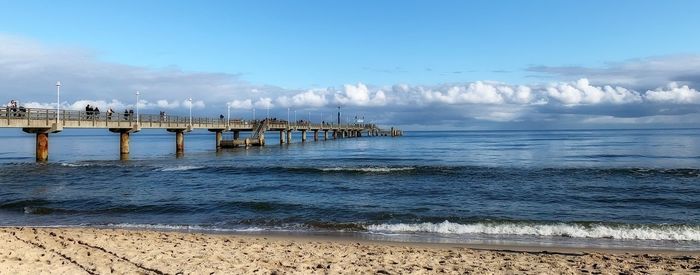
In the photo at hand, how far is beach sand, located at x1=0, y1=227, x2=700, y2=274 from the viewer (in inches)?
313

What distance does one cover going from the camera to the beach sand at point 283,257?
7957 mm

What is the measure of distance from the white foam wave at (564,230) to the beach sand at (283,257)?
1.92m

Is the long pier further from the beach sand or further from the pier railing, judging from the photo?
the beach sand

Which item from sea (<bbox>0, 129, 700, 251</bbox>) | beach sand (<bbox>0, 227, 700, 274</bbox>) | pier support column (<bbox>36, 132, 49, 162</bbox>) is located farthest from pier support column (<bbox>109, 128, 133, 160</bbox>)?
beach sand (<bbox>0, 227, 700, 274</bbox>)

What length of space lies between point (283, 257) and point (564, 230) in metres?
7.60

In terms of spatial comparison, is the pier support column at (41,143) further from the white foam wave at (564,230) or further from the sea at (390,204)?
the white foam wave at (564,230)

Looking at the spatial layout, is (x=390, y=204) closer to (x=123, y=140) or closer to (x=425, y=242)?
(x=425, y=242)

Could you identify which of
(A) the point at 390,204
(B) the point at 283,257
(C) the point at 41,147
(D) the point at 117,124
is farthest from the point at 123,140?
(B) the point at 283,257

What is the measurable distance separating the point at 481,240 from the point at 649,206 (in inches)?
329

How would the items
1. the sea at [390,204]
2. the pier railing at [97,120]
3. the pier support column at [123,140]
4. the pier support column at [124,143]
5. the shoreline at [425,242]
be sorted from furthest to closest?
the pier support column at [124,143] < the pier support column at [123,140] < the pier railing at [97,120] < the sea at [390,204] < the shoreline at [425,242]

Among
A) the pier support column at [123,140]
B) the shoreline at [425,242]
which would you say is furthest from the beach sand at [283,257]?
the pier support column at [123,140]

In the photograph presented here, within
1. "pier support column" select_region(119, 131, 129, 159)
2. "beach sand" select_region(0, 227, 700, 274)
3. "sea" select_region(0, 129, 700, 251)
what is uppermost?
"pier support column" select_region(119, 131, 129, 159)

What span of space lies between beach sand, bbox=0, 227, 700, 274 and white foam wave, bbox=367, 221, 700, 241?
6.30 feet

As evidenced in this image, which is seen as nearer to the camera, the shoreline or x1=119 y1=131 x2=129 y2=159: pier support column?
the shoreline
